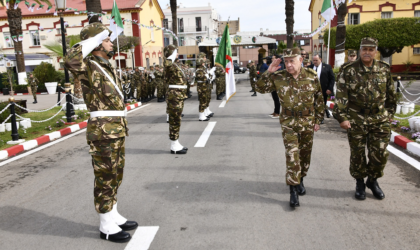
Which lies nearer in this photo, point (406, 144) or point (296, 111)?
point (296, 111)

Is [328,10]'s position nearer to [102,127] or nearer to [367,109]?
[367,109]

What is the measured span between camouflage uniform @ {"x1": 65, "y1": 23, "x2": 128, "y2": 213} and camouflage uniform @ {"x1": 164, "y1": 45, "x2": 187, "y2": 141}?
3539 millimetres

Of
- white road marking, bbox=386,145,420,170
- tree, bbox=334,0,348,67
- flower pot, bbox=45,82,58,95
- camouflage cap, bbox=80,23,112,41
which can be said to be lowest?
white road marking, bbox=386,145,420,170

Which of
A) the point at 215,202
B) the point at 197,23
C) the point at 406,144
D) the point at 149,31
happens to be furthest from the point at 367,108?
the point at 197,23

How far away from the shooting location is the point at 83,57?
3.58m

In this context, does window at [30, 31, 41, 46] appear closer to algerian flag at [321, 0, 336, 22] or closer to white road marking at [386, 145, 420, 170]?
algerian flag at [321, 0, 336, 22]

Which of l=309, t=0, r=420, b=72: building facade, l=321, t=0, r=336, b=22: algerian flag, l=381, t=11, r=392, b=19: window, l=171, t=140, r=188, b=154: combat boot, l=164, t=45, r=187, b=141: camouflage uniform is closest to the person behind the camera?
l=164, t=45, r=187, b=141: camouflage uniform

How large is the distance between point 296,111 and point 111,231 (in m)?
2.60

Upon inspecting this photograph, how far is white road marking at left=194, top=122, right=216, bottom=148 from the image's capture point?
27.1 feet

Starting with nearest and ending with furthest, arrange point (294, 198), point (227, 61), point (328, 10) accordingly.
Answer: point (294, 198)
point (227, 61)
point (328, 10)

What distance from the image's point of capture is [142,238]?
3.87m

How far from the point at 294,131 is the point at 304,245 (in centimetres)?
148

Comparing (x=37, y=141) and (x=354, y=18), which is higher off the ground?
(x=354, y=18)

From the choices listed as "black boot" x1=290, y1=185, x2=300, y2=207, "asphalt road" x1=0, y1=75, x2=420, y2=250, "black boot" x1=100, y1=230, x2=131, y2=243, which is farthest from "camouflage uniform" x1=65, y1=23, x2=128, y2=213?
"black boot" x1=290, y1=185, x2=300, y2=207
